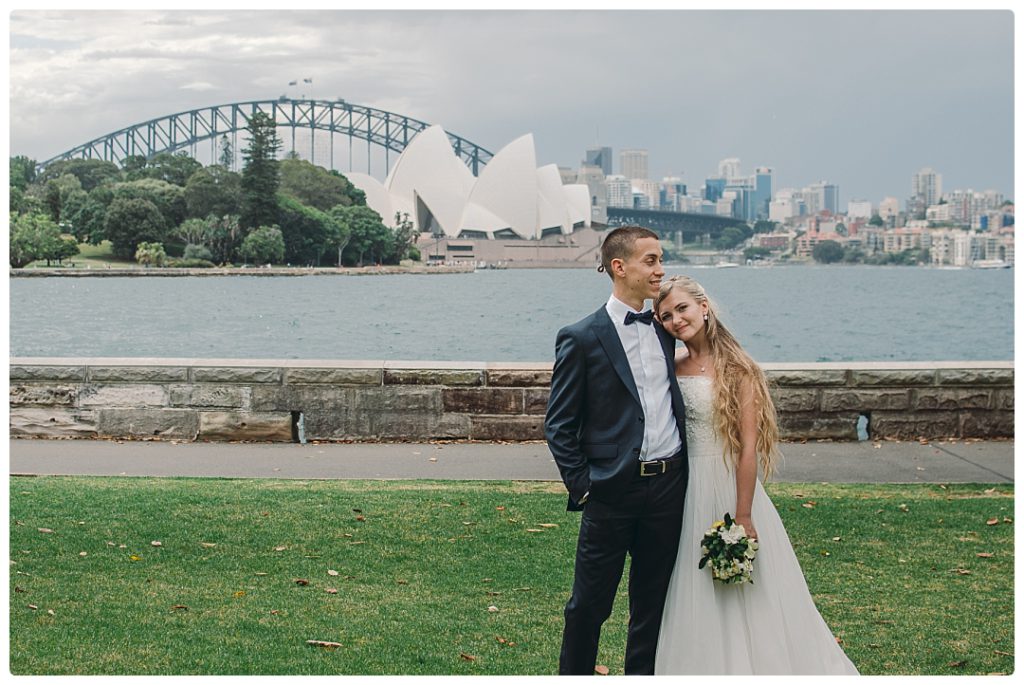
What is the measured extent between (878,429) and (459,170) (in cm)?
7202

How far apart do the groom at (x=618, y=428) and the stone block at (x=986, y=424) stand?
5.95m

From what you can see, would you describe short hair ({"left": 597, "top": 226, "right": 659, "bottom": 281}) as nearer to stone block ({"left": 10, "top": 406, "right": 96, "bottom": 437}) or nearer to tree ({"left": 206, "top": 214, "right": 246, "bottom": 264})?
stone block ({"left": 10, "top": 406, "right": 96, "bottom": 437})

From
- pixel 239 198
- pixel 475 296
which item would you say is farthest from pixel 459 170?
pixel 239 198

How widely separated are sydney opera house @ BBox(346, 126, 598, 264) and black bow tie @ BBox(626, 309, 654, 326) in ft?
232

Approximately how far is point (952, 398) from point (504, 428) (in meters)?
3.24

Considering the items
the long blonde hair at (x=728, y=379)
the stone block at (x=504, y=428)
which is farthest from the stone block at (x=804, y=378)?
the long blonde hair at (x=728, y=379)

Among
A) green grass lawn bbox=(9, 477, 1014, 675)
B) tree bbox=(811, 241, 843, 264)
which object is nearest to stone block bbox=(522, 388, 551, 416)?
green grass lawn bbox=(9, 477, 1014, 675)

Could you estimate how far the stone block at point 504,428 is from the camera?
8500 millimetres

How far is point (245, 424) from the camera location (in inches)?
337

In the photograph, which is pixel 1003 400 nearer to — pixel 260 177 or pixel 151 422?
pixel 151 422

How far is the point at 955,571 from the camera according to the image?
5.30 meters

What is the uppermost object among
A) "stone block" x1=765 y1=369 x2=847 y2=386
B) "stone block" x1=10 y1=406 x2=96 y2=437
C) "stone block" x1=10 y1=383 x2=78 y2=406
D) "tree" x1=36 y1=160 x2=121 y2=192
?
"tree" x1=36 y1=160 x2=121 y2=192

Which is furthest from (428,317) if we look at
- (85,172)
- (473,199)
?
(85,172)

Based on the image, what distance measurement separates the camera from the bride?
337cm
